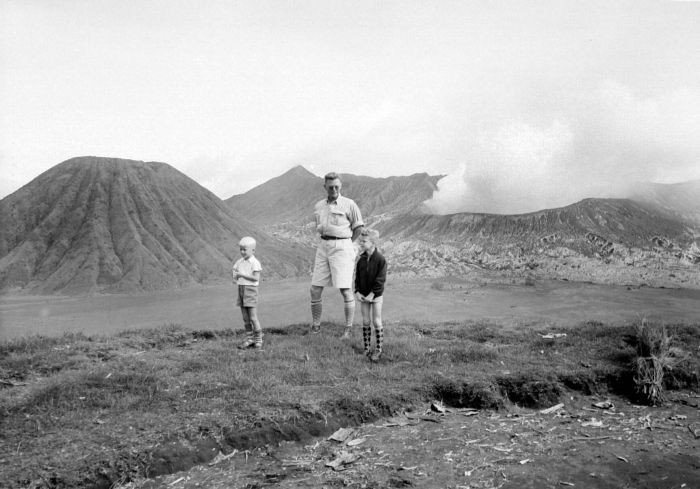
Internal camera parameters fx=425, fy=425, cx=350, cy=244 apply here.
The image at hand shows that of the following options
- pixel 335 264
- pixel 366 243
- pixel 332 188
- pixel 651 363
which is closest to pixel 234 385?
pixel 366 243

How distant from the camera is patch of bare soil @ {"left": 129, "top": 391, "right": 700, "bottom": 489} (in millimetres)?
3643

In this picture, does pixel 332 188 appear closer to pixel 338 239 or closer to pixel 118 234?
pixel 338 239

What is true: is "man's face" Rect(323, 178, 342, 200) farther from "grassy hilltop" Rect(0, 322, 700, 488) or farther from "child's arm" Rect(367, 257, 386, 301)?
"grassy hilltop" Rect(0, 322, 700, 488)

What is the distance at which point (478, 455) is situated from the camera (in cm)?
410

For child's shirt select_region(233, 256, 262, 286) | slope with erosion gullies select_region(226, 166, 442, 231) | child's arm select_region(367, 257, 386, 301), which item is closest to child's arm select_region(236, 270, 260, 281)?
child's shirt select_region(233, 256, 262, 286)

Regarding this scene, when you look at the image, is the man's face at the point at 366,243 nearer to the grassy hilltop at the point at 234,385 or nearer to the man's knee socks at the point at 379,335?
the man's knee socks at the point at 379,335

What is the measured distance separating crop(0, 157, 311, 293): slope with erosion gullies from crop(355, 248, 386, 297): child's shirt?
144 feet

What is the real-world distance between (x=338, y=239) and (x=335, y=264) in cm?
50

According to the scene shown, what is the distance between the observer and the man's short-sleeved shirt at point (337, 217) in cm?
832

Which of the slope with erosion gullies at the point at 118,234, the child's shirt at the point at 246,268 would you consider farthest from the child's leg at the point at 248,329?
the slope with erosion gullies at the point at 118,234

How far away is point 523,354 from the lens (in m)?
7.64

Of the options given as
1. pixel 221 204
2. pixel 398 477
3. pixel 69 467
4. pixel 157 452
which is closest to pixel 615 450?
pixel 398 477

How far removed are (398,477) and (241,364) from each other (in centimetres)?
361

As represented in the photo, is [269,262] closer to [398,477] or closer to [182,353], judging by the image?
[182,353]
